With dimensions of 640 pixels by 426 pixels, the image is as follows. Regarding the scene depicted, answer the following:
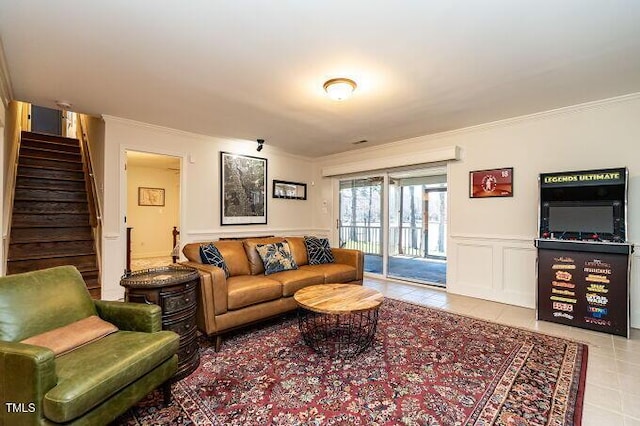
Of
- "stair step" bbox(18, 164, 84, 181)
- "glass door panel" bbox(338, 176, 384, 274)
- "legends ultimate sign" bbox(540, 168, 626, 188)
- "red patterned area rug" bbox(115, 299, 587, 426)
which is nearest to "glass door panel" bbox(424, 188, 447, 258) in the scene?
"glass door panel" bbox(338, 176, 384, 274)

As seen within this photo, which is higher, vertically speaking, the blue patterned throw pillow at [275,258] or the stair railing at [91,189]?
the stair railing at [91,189]

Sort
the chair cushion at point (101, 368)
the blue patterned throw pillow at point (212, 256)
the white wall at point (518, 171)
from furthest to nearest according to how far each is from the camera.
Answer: the white wall at point (518, 171) < the blue patterned throw pillow at point (212, 256) < the chair cushion at point (101, 368)

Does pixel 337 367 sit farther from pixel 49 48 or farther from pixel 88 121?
pixel 88 121

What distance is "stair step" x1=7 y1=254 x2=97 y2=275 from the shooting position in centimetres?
390

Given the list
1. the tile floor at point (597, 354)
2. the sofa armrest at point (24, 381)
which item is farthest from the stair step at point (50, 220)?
the tile floor at point (597, 354)

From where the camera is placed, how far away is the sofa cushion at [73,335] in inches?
63.0

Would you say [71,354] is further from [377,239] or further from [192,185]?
[377,239]

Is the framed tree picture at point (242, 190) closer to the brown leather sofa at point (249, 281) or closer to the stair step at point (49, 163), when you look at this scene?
the brown leather sofa at point (249, 281)

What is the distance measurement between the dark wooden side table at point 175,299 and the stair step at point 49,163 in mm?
4454

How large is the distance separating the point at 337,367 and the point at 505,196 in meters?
3.25

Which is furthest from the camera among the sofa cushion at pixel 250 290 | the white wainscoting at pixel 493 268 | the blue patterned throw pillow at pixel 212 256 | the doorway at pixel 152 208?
the doorway at pixel 152 208

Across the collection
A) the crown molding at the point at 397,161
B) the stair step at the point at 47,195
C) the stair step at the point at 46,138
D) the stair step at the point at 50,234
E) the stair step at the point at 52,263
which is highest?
the stair step at the point at 46,138

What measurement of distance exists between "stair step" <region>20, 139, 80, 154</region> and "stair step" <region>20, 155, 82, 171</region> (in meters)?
0.35

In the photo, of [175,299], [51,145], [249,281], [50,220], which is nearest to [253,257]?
[249,281]
